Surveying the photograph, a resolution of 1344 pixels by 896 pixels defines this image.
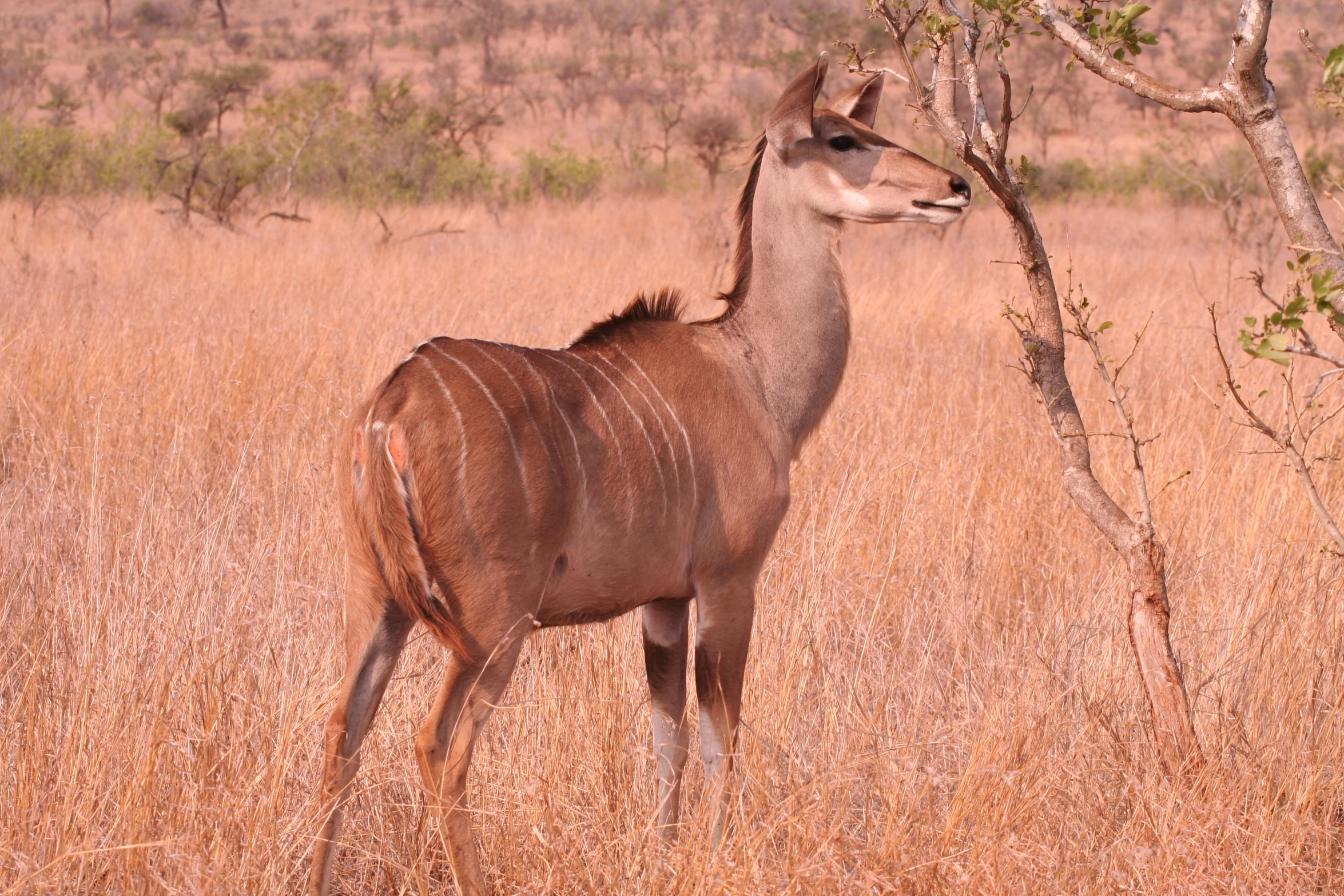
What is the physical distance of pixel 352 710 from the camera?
2.55 m

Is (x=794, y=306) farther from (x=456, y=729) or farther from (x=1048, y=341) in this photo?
(x=456, y=729)

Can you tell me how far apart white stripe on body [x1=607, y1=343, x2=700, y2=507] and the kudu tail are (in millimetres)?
648

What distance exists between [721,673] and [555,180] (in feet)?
46.9

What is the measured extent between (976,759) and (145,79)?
96.0 feet

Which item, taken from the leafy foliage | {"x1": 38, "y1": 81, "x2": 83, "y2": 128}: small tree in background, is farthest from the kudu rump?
{"x1": 38, "y1": 81, "x2": 83, "y2": 128}: small tree in background

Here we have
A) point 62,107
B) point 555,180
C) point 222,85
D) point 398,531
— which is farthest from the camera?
point 62,107

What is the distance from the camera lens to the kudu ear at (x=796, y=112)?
3309 millimetres

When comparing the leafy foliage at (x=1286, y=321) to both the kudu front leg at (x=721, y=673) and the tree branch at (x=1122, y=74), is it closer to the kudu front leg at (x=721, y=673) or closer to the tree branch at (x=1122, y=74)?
the tree branch at (x=1122, y=74)

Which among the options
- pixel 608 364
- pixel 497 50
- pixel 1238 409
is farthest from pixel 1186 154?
pixel 497 50

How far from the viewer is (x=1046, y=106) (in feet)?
98.9

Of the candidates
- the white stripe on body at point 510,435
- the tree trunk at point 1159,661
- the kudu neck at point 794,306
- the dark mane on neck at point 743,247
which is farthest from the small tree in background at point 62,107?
the tree trunk at point 1159,661

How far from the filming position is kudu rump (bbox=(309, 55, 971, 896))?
94.9 inches

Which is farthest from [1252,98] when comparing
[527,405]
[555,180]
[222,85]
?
[222,85]

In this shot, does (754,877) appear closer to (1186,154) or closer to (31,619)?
(31,619)
